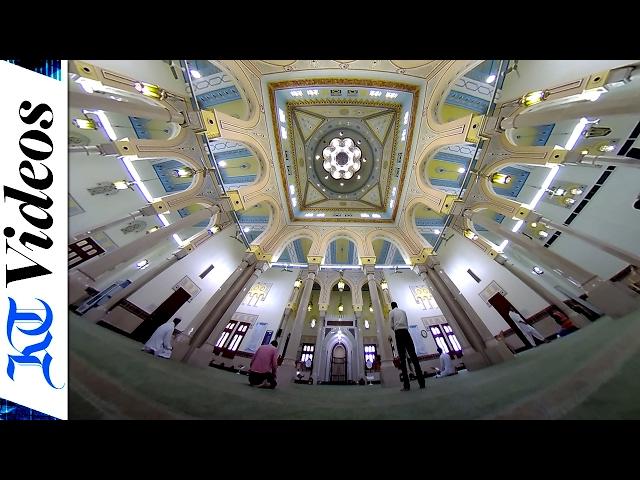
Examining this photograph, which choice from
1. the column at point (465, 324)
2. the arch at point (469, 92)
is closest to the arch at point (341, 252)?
the column at point (465, 324)

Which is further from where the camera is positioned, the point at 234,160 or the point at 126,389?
the point at 234,160

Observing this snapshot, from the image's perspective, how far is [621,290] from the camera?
4.38 m

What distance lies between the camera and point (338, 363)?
14.0m

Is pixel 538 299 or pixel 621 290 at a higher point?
pixel 538 299

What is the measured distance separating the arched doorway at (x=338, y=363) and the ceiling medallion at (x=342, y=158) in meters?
11.1

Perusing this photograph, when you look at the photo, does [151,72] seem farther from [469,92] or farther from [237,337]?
[237,337]

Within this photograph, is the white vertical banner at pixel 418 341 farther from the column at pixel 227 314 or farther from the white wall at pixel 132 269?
the white wall at pixel 132 269

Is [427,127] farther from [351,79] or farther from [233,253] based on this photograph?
[233,253]

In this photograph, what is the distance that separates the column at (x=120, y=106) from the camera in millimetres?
4547

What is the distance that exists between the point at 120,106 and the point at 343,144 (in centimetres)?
864

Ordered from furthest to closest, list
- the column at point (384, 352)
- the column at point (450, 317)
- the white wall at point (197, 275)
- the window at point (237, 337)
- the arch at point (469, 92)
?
the window at point (237, 337)
the white wall at point (197, 275)
the arch at point (469, 92)
the column at point (450, 317)
the column at point (384, 352)
